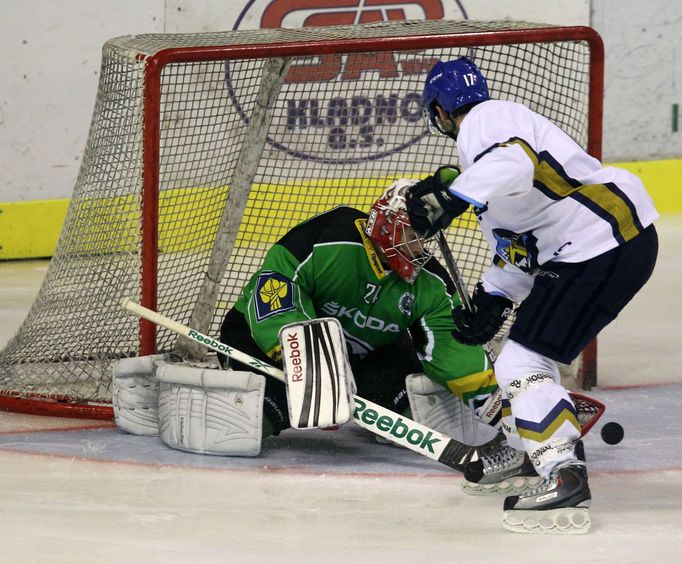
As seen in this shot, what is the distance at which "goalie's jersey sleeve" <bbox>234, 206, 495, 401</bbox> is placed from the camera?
374cm

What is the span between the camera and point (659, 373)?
16.0ft

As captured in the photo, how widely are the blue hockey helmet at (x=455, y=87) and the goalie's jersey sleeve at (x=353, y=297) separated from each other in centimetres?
59

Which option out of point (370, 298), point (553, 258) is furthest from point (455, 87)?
point (370, 298)

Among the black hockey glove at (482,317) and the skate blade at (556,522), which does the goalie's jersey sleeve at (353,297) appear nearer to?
the black hockey glove at (482,317)

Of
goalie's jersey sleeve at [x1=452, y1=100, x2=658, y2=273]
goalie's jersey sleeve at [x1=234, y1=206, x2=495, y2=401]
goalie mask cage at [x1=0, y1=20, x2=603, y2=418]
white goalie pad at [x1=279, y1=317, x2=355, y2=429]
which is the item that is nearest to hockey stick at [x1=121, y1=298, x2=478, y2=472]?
white goalie pad at [x1=279, y1=317, x2=355, y2=429]

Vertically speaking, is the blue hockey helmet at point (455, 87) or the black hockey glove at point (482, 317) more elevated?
the blue hockey helmet at point (455, 87)

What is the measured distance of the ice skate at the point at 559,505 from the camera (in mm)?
3205

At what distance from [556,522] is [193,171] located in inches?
77.8

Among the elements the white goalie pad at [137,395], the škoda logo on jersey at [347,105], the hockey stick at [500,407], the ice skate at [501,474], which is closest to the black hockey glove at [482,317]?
the hockey stick at [500,407]

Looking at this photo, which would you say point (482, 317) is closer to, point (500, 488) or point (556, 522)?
point (500, 488)

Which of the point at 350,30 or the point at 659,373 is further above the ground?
the point at 350,30

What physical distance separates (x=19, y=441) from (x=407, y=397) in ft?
3.59

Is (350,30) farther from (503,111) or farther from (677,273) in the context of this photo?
(677,273)

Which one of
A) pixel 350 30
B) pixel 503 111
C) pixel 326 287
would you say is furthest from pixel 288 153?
pixel 503 111
